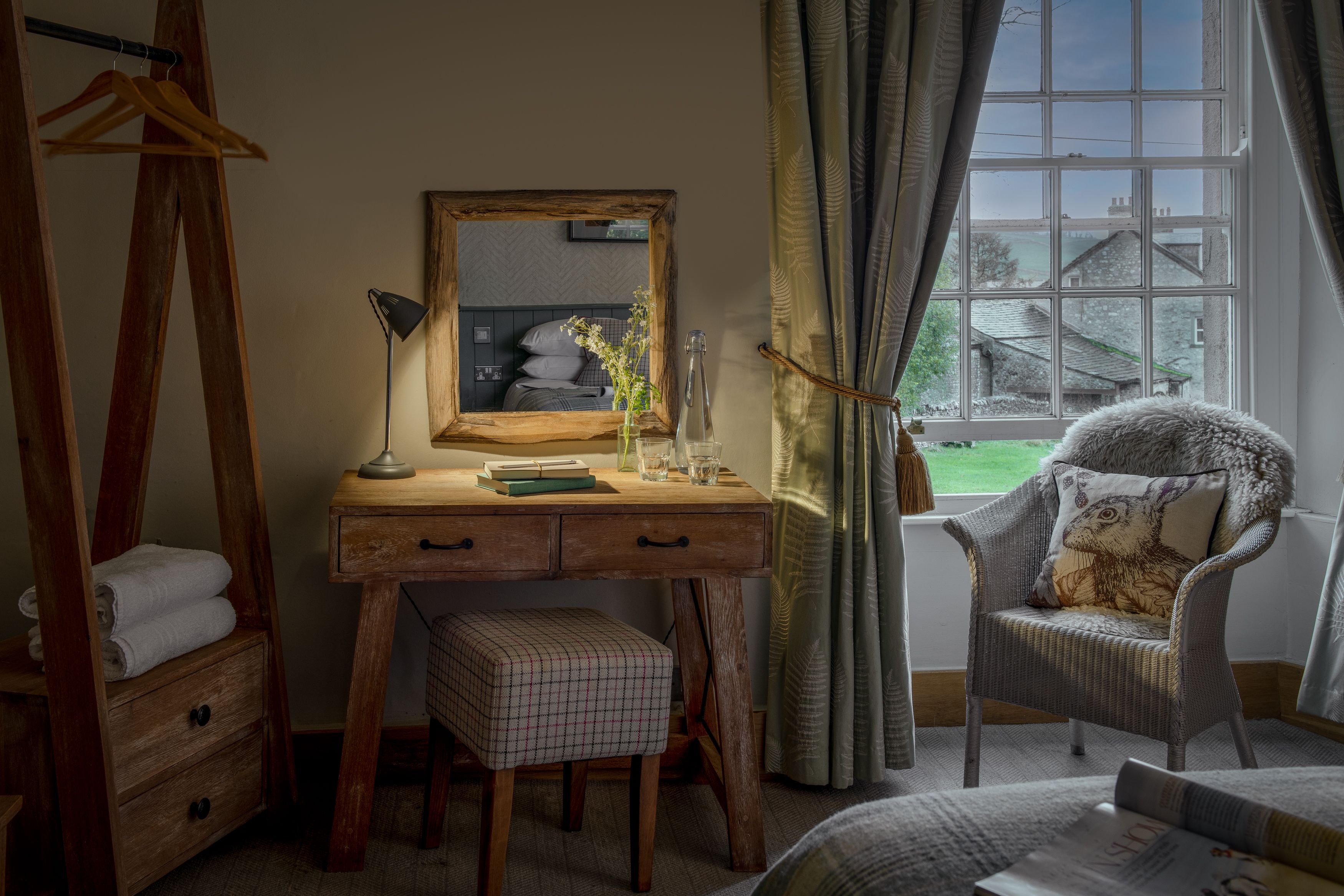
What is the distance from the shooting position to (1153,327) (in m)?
2.86

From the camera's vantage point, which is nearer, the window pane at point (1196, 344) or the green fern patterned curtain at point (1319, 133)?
the green fern patterned curtain at point (1319, 133)

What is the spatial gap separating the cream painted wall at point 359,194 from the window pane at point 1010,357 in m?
0.70

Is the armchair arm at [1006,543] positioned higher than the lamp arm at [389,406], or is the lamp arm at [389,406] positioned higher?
the lamp arm at [389,406]

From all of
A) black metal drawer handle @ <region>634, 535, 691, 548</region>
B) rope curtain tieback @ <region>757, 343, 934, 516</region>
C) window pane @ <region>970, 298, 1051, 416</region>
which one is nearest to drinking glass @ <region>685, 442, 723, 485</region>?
black metal drawer handle @ <region>634, 535, 691, 548</region>

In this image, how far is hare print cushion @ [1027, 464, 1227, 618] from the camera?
2.19m

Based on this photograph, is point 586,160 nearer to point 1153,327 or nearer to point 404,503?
point 404,503

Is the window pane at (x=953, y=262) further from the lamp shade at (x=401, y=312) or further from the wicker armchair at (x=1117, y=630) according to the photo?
the lamp shade at (x=401, y=312)

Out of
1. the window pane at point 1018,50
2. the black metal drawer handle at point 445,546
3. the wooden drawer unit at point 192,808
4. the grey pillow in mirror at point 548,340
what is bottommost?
the wooden drawer unit at point 192,808

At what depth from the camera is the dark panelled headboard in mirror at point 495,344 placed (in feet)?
8.12

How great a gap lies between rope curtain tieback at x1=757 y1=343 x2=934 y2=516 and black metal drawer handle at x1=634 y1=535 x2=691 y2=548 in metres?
0.64

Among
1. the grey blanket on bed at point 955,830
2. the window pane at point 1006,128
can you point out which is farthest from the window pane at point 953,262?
the grey blanket on bed at point 955,830

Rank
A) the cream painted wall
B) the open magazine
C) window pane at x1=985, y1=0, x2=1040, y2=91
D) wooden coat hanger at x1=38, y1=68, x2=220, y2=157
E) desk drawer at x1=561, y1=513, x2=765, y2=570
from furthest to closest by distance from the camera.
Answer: window pane at x1=985, y1=0, x2=1040, y2=91, the cream painted wall, desk drawer at x1=561, y1=513, x2=765, y2=570, wooden coat hanger at x1=38, y1=68, x2=220, y2=157, the open magazine

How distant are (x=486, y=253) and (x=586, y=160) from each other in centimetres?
35

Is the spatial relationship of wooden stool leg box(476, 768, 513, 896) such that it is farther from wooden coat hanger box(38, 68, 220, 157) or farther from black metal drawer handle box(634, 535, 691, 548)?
wooden coat hanger box(38, 68, 220, 157)
